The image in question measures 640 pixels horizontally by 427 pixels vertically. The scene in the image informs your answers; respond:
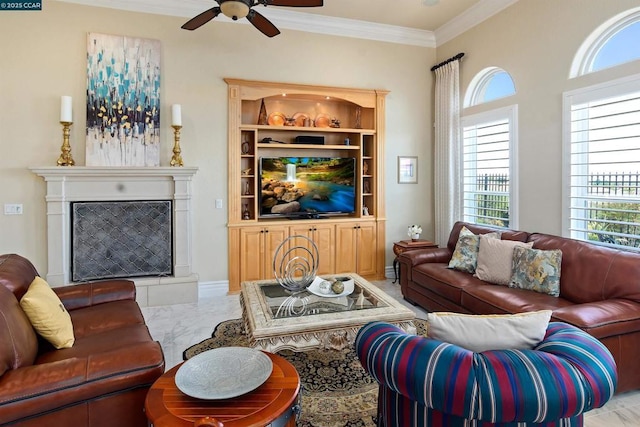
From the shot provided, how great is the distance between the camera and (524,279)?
3303mm

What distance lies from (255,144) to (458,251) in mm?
2772

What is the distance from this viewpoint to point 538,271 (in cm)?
324

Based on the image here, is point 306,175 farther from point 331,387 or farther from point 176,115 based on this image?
point 331,387

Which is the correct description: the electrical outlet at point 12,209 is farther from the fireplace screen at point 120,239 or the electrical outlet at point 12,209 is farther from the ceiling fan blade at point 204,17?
the ceiling fan blade at point 204,17

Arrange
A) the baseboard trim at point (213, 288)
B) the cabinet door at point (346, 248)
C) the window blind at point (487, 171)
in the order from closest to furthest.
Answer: the window blind at point (487, 171), the baseboard trim at point (213, 288), the cabinet door at point (346, 248)

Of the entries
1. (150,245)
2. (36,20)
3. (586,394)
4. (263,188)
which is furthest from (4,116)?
(586,394)

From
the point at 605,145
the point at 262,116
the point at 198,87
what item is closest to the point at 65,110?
the point at 198,87

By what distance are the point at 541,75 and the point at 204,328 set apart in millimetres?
4310

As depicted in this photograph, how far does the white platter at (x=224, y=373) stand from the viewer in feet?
5.12

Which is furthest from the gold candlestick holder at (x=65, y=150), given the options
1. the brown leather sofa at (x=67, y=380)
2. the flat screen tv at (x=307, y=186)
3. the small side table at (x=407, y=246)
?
the small side table at (x=407, y=246)

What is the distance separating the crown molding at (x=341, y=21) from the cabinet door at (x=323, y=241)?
2.63m

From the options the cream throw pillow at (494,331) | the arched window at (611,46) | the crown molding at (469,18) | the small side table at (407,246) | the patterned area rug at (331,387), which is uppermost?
the crown molding at (469,18)

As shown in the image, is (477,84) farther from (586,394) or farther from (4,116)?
(4,116)

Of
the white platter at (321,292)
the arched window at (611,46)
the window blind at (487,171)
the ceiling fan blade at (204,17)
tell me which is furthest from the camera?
the window blind at (487,171)
